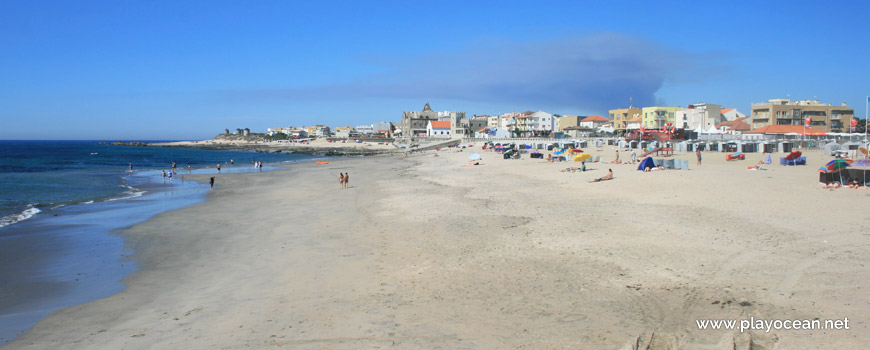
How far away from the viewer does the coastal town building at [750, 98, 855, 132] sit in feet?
258

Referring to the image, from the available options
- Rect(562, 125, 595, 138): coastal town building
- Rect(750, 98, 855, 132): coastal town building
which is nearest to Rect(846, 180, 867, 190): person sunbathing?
Rect(750, 98, 855, 132): coastal town building

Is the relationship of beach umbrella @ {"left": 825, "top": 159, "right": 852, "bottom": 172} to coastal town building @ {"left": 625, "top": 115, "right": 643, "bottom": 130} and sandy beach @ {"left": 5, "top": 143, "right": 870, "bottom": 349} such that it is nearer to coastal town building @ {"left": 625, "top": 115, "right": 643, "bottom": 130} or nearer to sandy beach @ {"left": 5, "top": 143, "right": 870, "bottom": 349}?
sandy beach @ {"left": 5, "top": 143, "right": 870, "bottom": 349}

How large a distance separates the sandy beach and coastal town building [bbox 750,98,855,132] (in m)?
72.5

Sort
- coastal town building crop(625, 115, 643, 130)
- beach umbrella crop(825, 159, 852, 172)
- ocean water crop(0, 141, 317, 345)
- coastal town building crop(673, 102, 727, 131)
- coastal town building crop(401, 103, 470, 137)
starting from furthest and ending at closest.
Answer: coastal town building crop(401, 103, 470, 137), coastal town building crop(625, 115, 643, 130), coastal town building crop(673, 102, 727, 131), beach umbrella crop(825, 159, 852, 172), ocean water crop(0, 141, 317, 345)

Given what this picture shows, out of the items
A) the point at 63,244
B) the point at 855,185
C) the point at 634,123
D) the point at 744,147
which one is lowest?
the point at 63,244

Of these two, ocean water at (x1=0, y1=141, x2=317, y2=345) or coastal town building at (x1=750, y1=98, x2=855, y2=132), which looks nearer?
ocean water at (x1=0, y1=141, x2=317, y2=345)

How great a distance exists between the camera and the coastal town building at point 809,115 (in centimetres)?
7862

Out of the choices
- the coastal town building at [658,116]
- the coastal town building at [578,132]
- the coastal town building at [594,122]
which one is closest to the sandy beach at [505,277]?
the coastal town building at [658,116]

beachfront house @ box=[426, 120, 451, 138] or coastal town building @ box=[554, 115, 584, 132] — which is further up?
coastal town building @ box=[554, 115, 584, 132]

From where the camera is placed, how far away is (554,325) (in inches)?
287

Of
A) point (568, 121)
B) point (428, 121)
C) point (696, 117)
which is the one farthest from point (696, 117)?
point (428, 121)

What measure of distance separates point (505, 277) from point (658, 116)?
96052 millimetres

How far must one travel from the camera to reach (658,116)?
95.4m

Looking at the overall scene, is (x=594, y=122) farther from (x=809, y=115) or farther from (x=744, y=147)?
(x=744, y=147)
